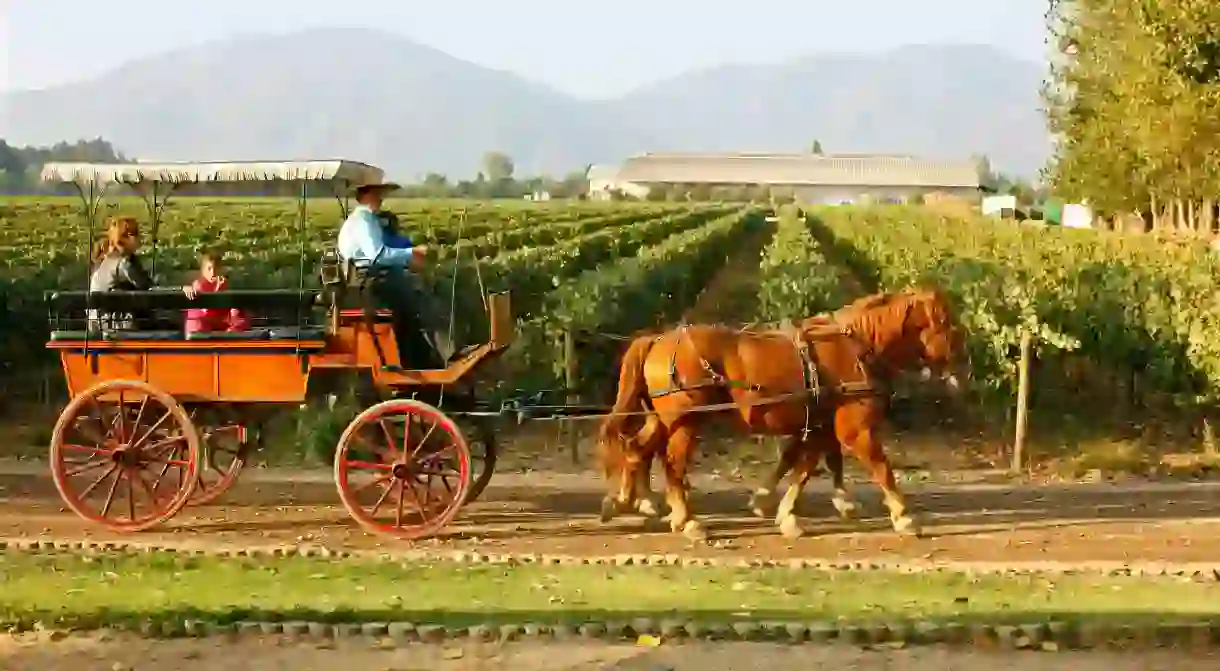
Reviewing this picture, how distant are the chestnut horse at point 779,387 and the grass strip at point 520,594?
1.43 metres

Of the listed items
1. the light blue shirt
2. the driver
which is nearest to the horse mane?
the driver

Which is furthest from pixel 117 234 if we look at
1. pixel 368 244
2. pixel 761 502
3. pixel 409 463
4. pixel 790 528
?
pixel 790 528

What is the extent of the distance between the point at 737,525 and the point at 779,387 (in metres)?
1.22

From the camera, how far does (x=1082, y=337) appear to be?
18.6 metres

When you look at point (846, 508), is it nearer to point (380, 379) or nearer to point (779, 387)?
point (779, 387)

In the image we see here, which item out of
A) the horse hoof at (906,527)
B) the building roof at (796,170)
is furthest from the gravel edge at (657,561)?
the building roof at (796,170)

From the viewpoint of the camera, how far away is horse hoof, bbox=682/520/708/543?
10281 millimetres

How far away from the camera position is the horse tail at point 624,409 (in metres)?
10.7

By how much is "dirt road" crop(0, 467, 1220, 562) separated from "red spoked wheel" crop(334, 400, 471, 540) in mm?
190

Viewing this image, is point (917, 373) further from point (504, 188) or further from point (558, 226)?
point (504, 188)

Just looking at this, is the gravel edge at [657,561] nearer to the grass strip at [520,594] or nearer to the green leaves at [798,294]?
the grass strip at [520,594]

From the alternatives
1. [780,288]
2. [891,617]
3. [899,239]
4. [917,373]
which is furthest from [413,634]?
[899,239]

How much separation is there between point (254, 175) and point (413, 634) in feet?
13.6

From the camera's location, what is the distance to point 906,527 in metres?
10.6
